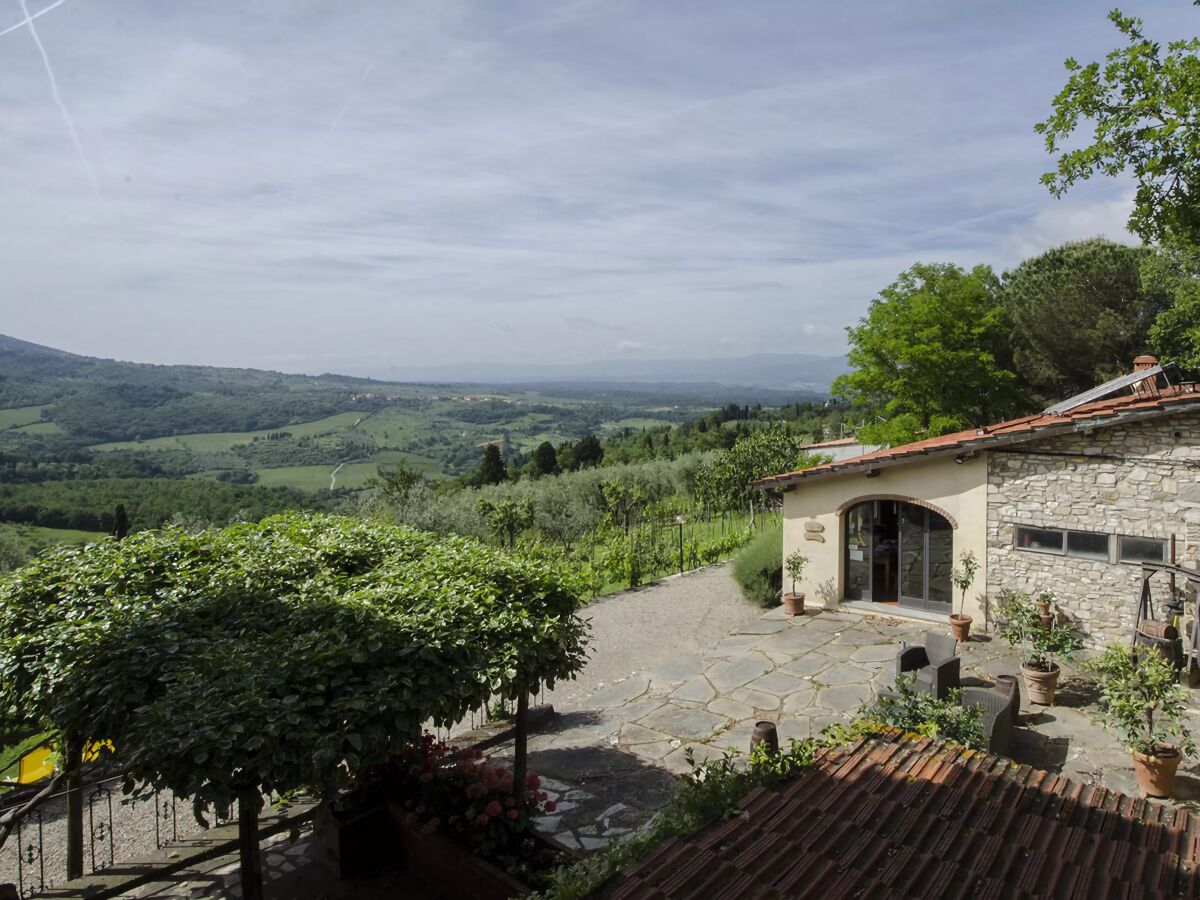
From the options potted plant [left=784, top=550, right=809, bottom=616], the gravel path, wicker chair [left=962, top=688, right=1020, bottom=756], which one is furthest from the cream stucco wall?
wicker chair [left=962, top=688, right=1020, bottom=756]

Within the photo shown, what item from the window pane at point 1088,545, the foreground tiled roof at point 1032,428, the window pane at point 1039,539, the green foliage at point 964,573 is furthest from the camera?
the green foliage at point 964,573

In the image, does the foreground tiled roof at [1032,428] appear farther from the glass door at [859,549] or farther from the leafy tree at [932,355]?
the leafy tree at [932,355]

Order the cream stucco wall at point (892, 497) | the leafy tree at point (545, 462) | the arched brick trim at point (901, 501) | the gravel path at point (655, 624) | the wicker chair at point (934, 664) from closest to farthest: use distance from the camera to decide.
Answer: the wicker chair at point (934, 664) → the gravel path at point (655, 624) → the cream stucco wall at point (892, 497) → the arched brick trim at point (901, 501) → the leafy tree at point (545, 462)

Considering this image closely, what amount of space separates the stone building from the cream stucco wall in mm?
21

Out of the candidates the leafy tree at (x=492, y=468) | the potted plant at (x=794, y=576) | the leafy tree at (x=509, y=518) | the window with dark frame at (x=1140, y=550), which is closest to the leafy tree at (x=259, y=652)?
the potted plant at (x=794, y=576)

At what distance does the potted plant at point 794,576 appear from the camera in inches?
546

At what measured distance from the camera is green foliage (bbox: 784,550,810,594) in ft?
46.6

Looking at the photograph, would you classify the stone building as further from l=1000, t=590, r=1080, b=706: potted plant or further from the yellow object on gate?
the yellow object on gate

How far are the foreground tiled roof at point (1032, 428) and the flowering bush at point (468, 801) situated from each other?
8.76 metres

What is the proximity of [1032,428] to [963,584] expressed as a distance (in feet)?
9.25

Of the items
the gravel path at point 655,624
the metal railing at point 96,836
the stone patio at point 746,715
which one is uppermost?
the stone patio at point 746,715

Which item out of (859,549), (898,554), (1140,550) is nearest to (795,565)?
(859,549)

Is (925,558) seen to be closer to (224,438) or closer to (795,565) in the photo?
(795,565)

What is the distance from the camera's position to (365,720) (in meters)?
4.42
